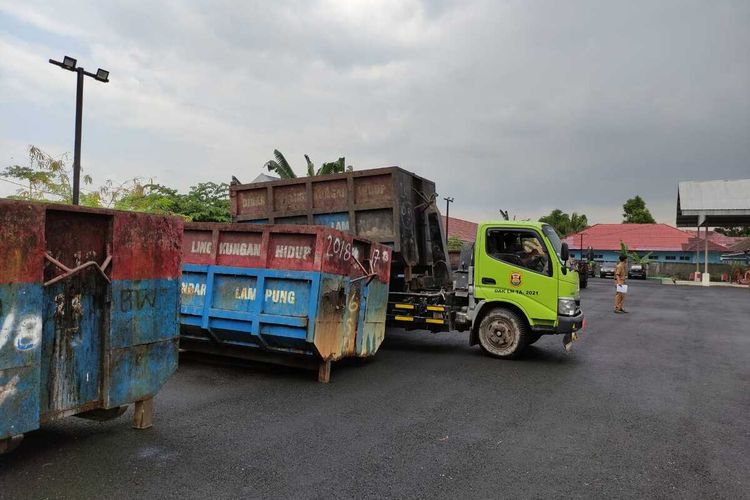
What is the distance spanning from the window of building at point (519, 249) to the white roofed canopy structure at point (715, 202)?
1295 inches

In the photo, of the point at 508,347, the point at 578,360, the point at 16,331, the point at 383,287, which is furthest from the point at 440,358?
the point at 16,331

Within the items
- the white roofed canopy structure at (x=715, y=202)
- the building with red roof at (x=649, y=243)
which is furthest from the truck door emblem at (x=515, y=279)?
the building with red roof at (x=649, y=243)

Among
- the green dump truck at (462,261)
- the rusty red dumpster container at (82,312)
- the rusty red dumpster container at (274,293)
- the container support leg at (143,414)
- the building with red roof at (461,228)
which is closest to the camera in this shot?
the rusty red dumpster container at (82,312)

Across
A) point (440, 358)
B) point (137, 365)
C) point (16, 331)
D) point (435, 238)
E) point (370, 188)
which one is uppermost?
point (370, 188)

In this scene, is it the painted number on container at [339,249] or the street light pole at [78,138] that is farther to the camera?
the street light pole at [78,138]

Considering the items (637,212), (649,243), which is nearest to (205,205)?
(649,243)

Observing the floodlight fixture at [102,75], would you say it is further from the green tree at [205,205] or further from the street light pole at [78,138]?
the green tree at [205,205]

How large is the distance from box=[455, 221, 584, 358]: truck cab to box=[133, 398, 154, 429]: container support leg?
5520 mm

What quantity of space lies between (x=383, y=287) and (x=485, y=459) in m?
3.95

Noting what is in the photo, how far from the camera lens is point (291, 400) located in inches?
224

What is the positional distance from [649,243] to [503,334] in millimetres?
49656

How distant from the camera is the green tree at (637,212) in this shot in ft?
218

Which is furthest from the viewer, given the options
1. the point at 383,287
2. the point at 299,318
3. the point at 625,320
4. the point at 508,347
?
the point at 625,320

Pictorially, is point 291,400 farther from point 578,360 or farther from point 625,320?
point 625,320
